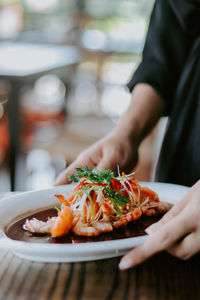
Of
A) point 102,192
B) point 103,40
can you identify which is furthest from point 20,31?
point 102,192

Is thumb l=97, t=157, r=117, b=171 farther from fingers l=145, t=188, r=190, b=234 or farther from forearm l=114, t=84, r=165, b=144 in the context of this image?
fingers l=145, t=188, r=190, b=234

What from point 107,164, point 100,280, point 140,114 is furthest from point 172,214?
point 140,114

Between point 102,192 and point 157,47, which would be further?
point 157,47

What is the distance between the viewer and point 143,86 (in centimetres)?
143

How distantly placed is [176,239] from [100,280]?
5.7 inches

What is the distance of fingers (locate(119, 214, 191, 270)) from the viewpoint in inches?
27.1

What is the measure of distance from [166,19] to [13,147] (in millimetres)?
1697

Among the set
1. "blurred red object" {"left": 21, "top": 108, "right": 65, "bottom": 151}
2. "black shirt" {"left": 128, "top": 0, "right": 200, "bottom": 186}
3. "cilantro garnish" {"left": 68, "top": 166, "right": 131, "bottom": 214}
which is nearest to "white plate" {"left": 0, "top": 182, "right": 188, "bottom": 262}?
"cilantro garnish" {"left": 68, "top": 166, "right": 131, "bottom": 214}

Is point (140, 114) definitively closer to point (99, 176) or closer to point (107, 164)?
point (107, 164)

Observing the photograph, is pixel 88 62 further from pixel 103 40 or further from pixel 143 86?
pixel 143 86

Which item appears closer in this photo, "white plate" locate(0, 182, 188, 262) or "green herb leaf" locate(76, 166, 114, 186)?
"white plate" locate(0, 182, 188, 262)

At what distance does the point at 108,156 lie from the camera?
1147mm

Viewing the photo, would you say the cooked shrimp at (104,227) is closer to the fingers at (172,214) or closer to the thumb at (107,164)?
the fingers at (172,214)

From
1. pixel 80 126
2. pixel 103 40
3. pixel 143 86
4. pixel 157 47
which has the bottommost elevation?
pixel 80 126
